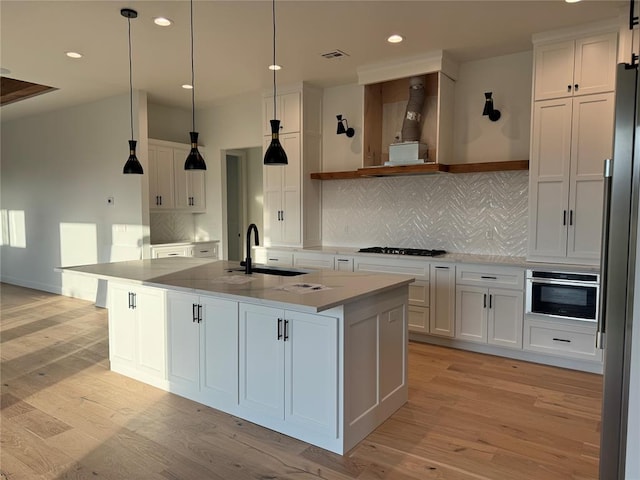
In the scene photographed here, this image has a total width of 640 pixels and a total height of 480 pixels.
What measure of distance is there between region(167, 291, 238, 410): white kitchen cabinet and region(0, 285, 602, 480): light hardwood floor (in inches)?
4.6

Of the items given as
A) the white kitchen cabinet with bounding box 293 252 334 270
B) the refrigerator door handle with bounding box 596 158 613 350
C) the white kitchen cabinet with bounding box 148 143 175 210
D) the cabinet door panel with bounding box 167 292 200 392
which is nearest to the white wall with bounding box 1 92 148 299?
the white kitchen cabinet with bounding box 148 143 175 210

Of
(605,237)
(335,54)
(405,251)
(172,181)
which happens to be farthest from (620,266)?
(172,181)

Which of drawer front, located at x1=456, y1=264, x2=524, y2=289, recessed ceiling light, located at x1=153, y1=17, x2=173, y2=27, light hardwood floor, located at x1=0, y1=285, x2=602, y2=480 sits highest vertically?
recessed ceiling light, located at x1=153, y1=17, x2=173, y2=27

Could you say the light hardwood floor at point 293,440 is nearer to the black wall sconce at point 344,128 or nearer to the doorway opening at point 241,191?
the black wall sconce at point 344,128

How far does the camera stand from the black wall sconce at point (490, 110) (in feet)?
14.4

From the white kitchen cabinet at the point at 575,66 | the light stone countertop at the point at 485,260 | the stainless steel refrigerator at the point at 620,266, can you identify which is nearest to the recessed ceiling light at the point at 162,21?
the light stone countertop at the point at 485,260

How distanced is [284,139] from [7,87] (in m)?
3.91

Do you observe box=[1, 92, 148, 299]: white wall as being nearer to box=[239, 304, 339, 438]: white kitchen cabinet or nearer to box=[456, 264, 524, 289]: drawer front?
box=[239, 304, 339, 438]: white kitchen cabinet

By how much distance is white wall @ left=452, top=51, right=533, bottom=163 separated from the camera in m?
4.35

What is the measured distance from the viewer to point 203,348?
10.1 feet

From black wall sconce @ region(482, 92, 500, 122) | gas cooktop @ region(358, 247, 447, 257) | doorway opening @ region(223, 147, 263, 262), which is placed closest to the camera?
black wall sconce @ region(482, 92, 500, 122)

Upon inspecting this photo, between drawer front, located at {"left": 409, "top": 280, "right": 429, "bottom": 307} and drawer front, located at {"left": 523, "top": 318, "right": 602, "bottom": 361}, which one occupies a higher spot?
drawer front, located at {"left": 409, "top": 280, "right": 429, "bottom": 307}

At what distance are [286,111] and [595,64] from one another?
10.5 feet

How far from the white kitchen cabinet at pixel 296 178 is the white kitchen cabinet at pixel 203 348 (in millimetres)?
2443
